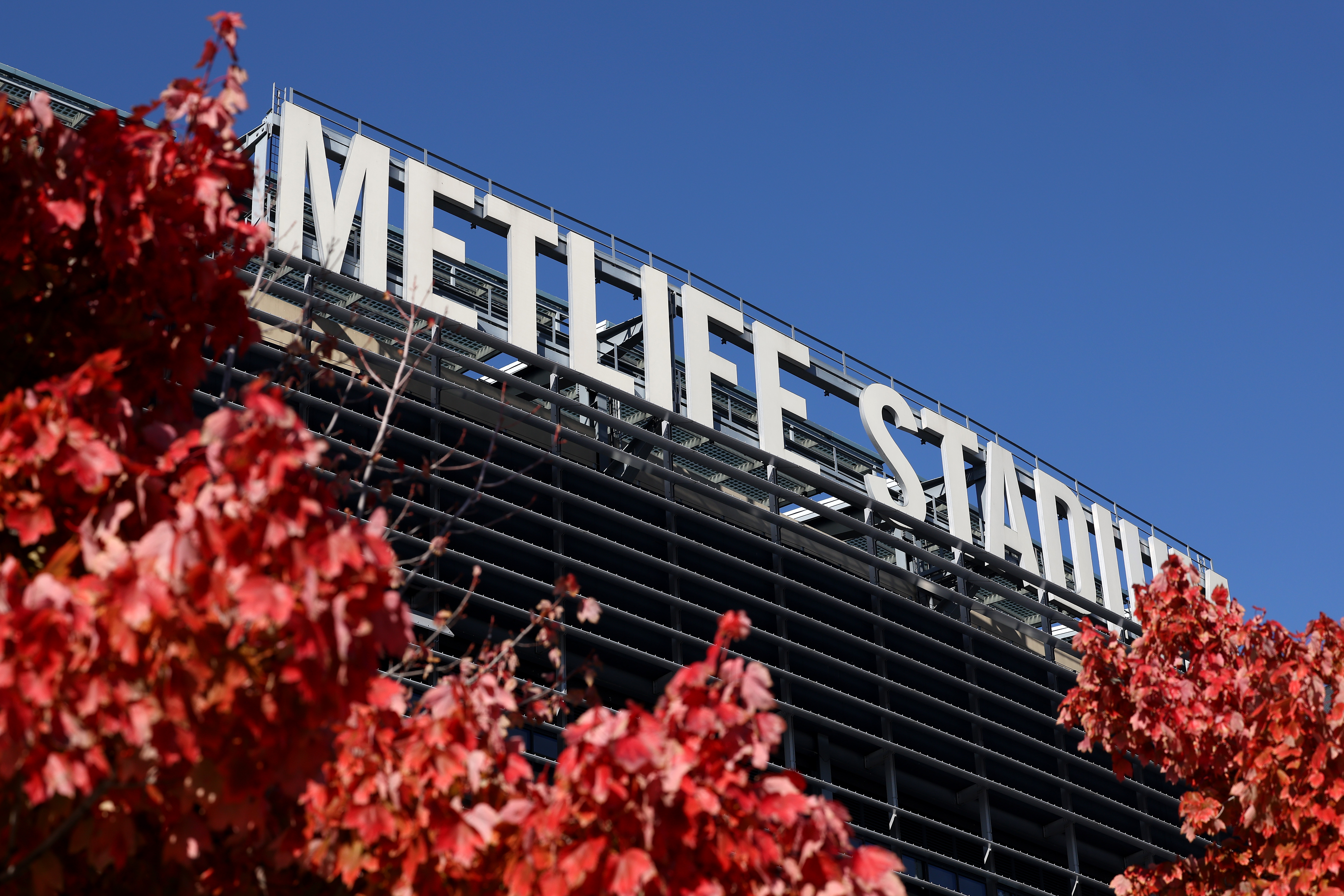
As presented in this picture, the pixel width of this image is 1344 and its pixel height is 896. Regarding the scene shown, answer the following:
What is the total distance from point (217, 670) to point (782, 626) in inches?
516

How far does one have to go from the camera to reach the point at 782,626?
17.5m

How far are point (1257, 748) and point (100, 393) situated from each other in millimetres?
8673

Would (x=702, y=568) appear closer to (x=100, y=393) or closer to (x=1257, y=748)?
(x=1257, y=748)

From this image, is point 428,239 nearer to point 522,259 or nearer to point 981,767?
point 522,259

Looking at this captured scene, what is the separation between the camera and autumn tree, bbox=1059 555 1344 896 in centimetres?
1043

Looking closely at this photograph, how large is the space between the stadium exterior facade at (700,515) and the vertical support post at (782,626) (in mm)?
49

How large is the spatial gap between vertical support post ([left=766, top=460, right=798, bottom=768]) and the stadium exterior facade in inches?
1.9

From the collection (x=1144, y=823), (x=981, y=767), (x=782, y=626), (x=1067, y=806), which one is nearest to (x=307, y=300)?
(x=782, y=626)

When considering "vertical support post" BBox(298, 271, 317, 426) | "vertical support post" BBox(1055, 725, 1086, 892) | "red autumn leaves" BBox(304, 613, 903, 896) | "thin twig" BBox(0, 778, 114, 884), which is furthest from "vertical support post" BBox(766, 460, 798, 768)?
"thin twig" BBox(0, 778, 114, 884)

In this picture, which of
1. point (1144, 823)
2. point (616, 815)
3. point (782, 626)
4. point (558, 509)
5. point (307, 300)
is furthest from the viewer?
point (1144, 823)

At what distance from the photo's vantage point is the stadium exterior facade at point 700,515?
15406 millimetres

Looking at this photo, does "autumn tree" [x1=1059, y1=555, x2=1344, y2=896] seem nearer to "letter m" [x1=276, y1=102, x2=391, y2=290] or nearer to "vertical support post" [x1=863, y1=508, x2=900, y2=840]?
"vertical support post" [x1=863, y1=508, x2=900, y2=840]

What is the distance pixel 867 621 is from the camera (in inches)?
732

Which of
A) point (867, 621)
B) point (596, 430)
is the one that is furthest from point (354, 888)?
point (867, 621)
